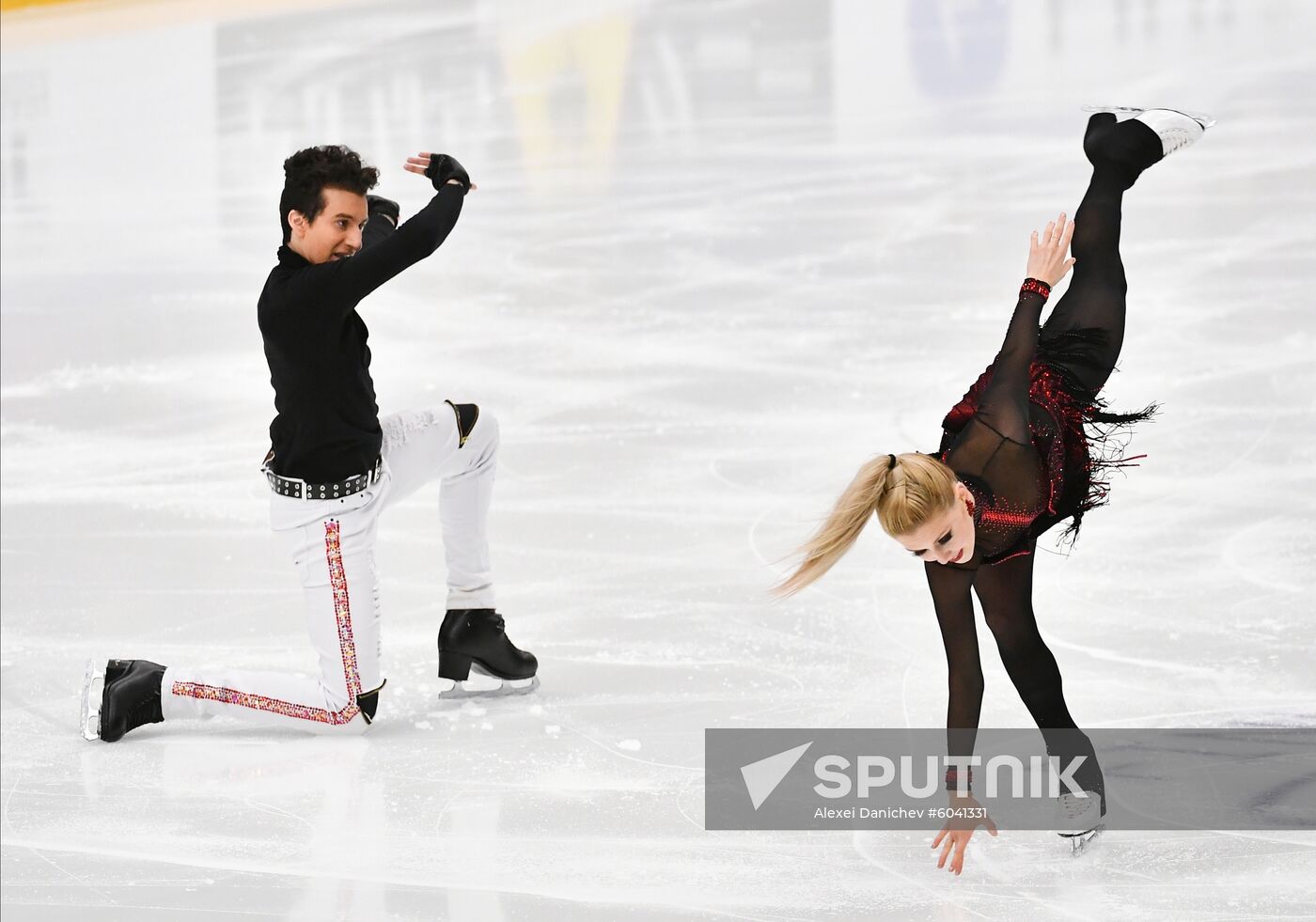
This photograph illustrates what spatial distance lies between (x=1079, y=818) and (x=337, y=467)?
1543 mm

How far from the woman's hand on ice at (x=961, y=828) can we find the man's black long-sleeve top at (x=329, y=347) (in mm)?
1175

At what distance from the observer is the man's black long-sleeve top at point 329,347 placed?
3121 mm

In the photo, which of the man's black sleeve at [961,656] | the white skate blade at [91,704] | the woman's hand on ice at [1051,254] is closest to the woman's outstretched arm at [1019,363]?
the woman's hand on ice at [1051,254]

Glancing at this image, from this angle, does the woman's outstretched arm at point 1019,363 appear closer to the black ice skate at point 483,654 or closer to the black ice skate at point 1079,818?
the black ice skate at point 1079,818

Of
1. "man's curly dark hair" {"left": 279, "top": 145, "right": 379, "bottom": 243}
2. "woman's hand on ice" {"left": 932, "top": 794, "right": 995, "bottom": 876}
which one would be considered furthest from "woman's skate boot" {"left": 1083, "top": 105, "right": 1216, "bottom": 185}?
"man's curly dark hair" {"left": 279, "top": 145, "right": 379, "bottom": 243}

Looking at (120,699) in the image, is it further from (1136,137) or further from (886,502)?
(1136,137)

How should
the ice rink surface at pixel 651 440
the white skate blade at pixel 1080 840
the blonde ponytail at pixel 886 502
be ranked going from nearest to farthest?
the blonde ponytail at pixel 886 502 → the white skate blade at pixel 1080 840 → the ice rink surface at pixel 651 440

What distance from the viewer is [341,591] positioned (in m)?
3.29

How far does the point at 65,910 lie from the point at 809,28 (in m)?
7.43

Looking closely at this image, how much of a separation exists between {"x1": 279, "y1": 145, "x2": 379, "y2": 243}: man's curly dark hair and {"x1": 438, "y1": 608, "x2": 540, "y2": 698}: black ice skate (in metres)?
0.91

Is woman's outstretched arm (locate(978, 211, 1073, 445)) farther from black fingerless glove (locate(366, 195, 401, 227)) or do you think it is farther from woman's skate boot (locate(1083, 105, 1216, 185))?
black fingerless glove (locate(366, 195, 401, 227))

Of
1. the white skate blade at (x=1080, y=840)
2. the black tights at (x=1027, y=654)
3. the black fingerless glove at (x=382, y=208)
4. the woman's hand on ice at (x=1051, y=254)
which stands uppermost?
the black fingerless glove at (x=382, y=208)

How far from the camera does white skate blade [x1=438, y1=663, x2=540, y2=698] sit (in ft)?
11.6

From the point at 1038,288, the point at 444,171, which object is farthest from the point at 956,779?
the point at 444,171
